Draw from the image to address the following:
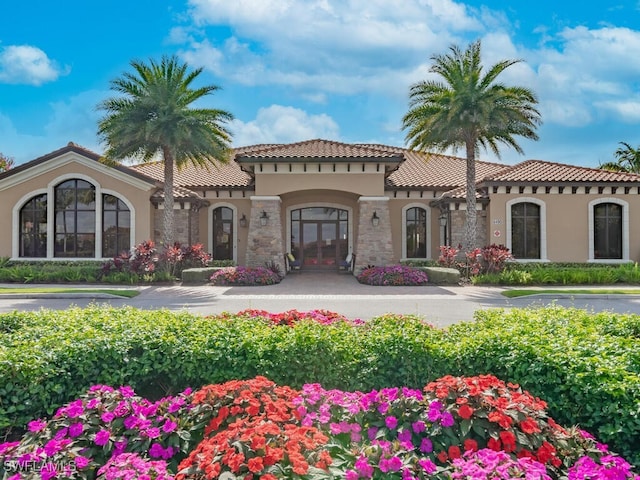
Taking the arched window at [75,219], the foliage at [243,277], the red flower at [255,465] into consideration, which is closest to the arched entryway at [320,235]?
the foliage at [243,277]

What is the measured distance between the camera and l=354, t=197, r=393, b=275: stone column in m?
21.4

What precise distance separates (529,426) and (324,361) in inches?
77.6

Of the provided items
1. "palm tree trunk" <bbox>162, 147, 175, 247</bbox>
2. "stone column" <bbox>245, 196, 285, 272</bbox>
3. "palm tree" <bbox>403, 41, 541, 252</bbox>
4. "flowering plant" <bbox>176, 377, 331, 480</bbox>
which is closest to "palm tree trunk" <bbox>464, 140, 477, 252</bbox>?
"palm tree" <bbox>403, 41, 541, 252</bbox>

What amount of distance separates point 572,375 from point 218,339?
3.13 meters

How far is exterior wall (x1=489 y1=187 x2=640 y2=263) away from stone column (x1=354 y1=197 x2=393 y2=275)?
534 cm

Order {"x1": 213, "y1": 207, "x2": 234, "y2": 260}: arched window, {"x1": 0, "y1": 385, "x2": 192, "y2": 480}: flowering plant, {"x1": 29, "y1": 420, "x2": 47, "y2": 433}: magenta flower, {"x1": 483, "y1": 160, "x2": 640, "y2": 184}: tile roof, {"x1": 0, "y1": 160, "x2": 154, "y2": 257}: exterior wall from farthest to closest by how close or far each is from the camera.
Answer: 1. {"x1": 213, "y1": 207, "x2": 234, "y2": 260}: arched window
2. {"x1": 0, "y1": 160, "x2": 154, "y2": 257}: exterior wall
3. {"x1": 483, "y1": 160, "x2": 640, "y2": 184}: tile roof
4. {"x1": 29, "y1": 420, "x2": 47, "y2": 433}: magenta flower
5. {"x1": 0, "y1": 385, "x2": 192, "y2": 480}: flowering plant

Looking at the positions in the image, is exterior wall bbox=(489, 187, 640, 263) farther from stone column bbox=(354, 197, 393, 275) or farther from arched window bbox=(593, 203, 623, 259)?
stone column bbox=(354, 197, 393, 275)

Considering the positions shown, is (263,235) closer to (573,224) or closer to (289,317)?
(573,224)

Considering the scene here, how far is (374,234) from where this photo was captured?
21.5 m

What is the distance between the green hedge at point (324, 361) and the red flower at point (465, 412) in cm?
107

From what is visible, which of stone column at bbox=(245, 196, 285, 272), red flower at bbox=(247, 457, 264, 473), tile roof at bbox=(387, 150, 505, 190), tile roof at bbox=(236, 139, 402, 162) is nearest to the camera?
red flower at bbox=(247, 457, 264, 473)

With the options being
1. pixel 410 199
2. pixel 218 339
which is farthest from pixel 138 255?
pixel 218 339

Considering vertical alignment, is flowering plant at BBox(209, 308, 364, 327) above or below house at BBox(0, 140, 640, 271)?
below

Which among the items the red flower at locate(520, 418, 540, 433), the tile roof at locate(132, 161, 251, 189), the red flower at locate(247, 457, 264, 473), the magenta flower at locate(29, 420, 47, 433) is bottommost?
the magenta flower at locate(29, 420, 47, 433)
